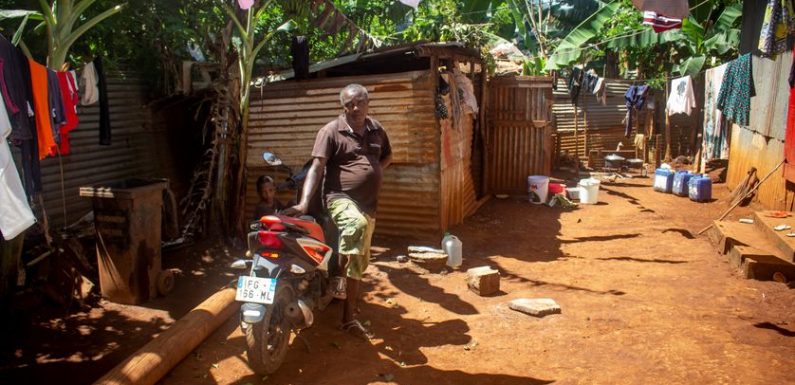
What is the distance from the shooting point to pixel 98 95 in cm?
639

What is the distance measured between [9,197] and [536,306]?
4201 mm

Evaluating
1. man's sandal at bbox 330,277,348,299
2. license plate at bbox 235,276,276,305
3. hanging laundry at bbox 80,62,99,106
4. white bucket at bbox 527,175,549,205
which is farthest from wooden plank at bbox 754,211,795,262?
hanging laundry at bbox 80,62,99,106

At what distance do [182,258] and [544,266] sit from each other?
445 cm

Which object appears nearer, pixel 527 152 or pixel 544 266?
pixel 544 266

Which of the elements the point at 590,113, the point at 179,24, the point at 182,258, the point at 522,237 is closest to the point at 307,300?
the point at 182,258

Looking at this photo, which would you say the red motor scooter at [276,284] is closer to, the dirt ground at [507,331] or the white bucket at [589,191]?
the dirt ground at [507,331]

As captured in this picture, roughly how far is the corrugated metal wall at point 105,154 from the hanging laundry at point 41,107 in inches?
120

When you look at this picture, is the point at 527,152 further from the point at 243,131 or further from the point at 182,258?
the point at 182,258

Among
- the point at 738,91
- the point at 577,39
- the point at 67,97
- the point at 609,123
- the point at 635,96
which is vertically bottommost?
the point at 609,123

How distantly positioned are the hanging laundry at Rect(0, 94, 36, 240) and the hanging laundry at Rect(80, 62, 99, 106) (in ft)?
9.62

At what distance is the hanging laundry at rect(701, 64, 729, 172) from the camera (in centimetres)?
1297

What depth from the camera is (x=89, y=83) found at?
6.25 metres

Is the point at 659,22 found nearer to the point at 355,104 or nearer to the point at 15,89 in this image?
the point at 355,104

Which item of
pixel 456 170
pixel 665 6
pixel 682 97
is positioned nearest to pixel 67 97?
pixel 456 170
